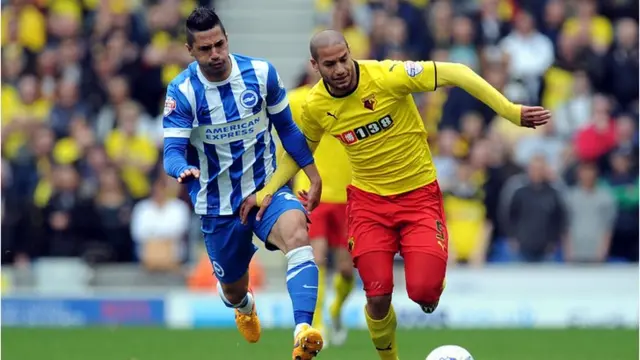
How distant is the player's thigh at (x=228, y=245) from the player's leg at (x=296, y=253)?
1.05 feet

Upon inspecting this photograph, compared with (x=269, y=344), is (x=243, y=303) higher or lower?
higher

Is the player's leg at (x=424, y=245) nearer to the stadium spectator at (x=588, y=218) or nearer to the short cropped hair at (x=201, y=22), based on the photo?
the short cropped hair at (x=201, y=22)

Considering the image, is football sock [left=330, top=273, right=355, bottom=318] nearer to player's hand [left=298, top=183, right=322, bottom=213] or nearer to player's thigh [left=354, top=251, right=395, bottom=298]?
player's hand [left=298, top=183, right=322, bottom=213]

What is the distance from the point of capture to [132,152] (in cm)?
1958

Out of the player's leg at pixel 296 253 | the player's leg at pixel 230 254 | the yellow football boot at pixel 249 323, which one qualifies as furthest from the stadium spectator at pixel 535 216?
the player's leg at pixel 296 253

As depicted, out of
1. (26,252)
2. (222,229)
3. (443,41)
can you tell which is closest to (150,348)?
(222,229)

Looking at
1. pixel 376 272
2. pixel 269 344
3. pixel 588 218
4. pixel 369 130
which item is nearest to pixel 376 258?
pixel 376 272

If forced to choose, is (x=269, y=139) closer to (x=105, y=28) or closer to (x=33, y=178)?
(x=33, y=178)

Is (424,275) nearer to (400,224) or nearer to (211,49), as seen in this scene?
(400,224)

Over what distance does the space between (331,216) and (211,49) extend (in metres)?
4.09

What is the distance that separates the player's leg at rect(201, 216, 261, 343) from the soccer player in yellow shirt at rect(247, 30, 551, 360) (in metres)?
0.42

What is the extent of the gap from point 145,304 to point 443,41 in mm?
5700

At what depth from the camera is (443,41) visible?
20359mm

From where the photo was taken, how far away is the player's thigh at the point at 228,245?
10992 millimetres
